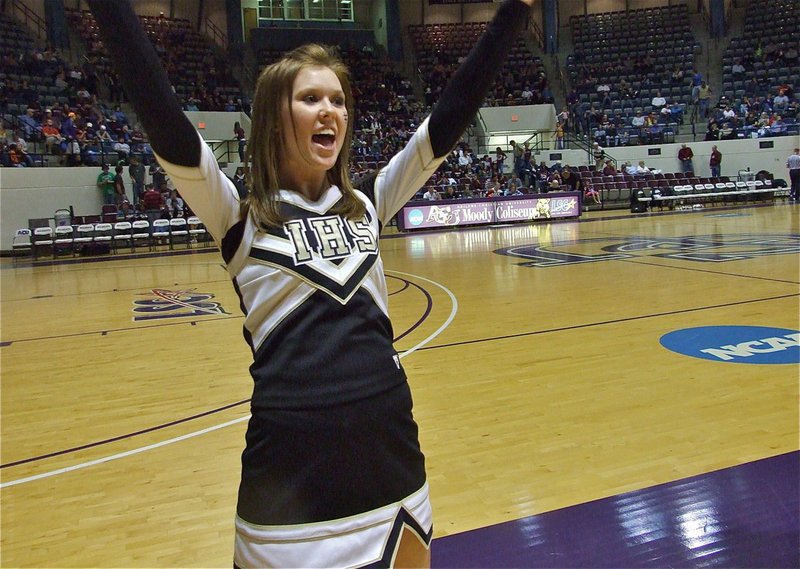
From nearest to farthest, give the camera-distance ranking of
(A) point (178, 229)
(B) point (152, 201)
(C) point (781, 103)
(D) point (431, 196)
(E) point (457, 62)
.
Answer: (B) point (152, 201)
(A) point (178, 229)
(D) point (431, 196)
(C) point (781, 103)
(E) point (457, 62)

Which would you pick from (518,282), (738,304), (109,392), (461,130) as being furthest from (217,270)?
(461,130)

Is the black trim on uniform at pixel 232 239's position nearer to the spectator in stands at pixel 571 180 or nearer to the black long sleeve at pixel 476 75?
the black long sleeve at pixel 476 75

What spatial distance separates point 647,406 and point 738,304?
9.66ft

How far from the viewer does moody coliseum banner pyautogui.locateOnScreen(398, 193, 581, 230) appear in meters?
15.9

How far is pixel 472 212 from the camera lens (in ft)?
54.4

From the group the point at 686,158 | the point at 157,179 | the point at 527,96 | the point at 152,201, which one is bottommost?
the point at 152,201

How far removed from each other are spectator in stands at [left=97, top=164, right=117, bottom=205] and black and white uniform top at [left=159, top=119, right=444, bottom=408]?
16286 mm

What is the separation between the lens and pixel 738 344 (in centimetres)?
466

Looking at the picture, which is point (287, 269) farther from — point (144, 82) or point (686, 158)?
point (686, 158)

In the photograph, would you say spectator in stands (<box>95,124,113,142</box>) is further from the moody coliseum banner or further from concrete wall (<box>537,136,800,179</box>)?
concrete wall (<box>537,136,800,179</box>)

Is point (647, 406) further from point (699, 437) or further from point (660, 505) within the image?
point (660, 505)

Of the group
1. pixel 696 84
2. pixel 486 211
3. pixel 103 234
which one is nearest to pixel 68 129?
pixel 103 234

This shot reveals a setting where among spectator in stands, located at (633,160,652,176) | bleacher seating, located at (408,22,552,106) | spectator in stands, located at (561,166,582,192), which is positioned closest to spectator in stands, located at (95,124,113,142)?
bleacher seating, located at (408,22,552,106)

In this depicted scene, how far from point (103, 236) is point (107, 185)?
2.08 m
